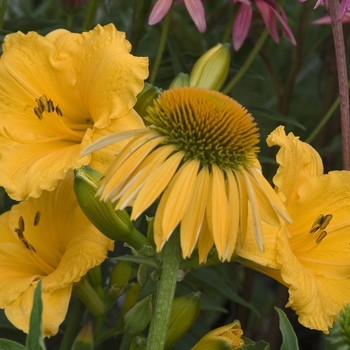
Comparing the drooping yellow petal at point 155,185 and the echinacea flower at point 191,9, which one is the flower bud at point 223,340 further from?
the echinacea flower at point 191,9

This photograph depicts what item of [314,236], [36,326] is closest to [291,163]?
[314,236]

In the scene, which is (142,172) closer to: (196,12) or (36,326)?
(36,326)

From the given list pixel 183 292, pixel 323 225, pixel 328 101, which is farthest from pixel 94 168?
pixel 328 101

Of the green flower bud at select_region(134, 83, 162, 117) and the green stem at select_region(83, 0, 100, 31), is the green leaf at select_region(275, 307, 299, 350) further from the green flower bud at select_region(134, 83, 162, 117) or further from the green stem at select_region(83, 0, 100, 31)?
the green stem at select_region(83, 0, 100, 31)

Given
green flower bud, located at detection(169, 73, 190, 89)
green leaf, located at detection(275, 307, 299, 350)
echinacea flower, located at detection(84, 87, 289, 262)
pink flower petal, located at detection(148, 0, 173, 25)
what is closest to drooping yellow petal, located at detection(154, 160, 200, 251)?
echinacea flower, located at detection(84, 87, 289, 262)

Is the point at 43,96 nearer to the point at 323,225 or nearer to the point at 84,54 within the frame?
the point at 84,54

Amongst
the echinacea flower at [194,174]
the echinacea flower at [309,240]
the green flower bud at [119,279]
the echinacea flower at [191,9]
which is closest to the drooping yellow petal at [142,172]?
the echinacea flower at [194,174]
